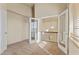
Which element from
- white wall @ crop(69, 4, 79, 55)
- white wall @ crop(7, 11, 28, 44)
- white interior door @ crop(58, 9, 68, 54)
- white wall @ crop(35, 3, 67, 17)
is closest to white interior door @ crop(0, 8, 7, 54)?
white wall @ crop(7, 11, 28, 44)

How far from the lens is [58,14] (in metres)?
1.99

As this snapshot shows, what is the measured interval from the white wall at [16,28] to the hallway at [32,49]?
9cm

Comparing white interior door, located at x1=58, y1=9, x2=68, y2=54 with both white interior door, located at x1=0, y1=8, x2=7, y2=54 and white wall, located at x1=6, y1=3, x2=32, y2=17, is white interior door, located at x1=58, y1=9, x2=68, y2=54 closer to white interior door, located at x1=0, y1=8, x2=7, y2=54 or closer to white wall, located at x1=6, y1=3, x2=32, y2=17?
white wall, located at x1=6, y1=3, x2=32, y2=17

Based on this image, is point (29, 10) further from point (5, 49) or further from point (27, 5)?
point (5, 49)

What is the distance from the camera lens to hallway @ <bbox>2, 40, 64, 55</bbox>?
188cm

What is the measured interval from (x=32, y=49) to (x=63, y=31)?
0.60 meters

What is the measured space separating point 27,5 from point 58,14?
0.54 m

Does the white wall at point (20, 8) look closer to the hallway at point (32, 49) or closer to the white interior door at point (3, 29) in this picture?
the white interior door at point (3, 29)

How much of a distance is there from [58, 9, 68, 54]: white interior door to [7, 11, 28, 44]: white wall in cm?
58

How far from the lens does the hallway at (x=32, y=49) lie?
1882mm

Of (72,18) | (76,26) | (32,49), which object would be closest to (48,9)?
(72,18)

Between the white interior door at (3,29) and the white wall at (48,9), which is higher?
the white wall at (48,9)

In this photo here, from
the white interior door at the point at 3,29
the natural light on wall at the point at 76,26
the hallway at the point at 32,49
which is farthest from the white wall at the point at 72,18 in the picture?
the white interior door at the point at 3,29
